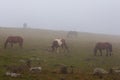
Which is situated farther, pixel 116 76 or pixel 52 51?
pixel 52 51

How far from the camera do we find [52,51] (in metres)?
40.7

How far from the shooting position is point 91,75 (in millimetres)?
25031

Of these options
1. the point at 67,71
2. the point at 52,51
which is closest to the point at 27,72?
the point at 67,71

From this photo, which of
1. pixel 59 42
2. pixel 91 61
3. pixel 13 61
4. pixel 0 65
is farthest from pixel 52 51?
pixel 0 65

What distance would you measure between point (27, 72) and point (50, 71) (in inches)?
85.6

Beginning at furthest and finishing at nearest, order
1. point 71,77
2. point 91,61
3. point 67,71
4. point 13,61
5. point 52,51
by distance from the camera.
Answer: point 52,51
point 91,61
point 13,61
point 67,71
point 71,77

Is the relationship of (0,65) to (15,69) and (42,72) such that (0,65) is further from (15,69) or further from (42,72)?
(42,72)

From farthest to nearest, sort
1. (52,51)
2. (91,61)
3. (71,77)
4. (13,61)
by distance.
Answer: (52,51) → (91,61) → (13,61) → (71,77)

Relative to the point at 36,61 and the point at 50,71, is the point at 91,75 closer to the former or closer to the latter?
the point at 50,71

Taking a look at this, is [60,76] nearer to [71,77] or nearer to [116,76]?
[71,77]

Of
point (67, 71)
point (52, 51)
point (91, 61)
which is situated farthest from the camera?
point (52, 51)

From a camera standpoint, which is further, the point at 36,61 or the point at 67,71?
the point at 36,61

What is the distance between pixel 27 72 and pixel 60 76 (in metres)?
2.64

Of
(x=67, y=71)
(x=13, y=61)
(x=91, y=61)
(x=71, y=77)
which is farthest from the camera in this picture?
(x=91, y=61)
